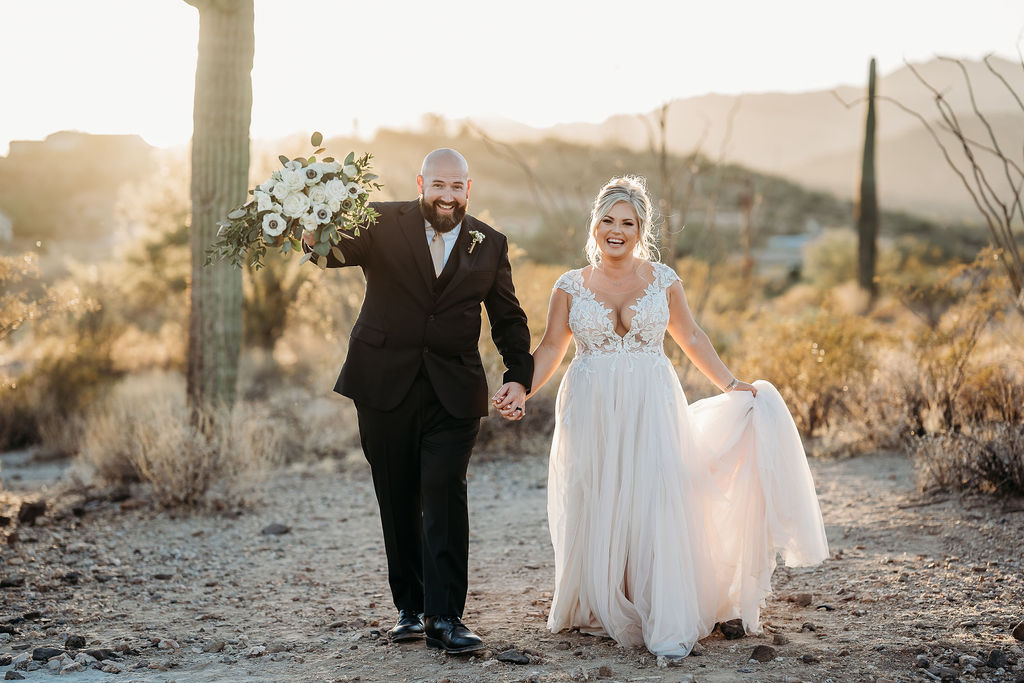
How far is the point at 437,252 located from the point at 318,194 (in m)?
0.62

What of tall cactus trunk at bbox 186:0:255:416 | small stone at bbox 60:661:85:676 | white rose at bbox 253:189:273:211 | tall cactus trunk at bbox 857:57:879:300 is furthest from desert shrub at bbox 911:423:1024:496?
tall cactus trunk at bbox 857:57:879:300

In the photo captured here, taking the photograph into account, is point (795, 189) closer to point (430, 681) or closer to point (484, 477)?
point (484, 477)

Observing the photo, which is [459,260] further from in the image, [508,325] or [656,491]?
[656,491]

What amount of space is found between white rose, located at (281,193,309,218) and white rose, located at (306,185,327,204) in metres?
0.03

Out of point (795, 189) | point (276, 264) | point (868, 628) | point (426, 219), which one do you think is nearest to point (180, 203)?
point (276, 264)

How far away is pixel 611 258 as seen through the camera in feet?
15.6

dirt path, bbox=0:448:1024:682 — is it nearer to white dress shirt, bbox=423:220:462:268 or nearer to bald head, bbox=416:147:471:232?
white dress shirt, bbox=423:220:462:268

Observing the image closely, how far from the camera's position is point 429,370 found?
4379mm

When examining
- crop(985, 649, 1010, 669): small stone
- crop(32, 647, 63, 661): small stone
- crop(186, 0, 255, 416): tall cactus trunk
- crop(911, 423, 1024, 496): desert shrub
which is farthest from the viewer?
crop(186, 0, 255, 416): tall cactus trunk

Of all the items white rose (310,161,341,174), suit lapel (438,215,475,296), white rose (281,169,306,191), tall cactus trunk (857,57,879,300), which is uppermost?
tall cactus trunk (857,57,879,300)

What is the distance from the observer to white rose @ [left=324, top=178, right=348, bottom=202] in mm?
4250

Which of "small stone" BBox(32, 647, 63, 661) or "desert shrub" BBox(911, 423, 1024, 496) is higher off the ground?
"desert shrub" BBox(911, 423, 1024, 496)

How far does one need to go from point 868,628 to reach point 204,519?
5179 mm

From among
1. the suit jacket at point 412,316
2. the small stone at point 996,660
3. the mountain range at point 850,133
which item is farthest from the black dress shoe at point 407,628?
the mountain range at point 850,133
